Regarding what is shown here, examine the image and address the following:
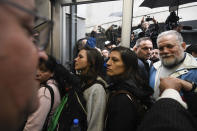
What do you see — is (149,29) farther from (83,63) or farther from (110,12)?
(83,63)

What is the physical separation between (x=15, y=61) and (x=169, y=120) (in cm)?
43

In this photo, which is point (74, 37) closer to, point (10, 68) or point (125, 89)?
point (125, 89)

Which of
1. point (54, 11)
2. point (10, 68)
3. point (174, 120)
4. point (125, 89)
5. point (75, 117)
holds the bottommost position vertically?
point (75, 117)

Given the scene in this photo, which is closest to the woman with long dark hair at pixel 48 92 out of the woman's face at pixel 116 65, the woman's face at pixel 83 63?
the woman's face at pixel 83 63

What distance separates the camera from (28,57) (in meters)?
0.37

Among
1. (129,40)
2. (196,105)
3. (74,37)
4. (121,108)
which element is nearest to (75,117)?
(121,108)

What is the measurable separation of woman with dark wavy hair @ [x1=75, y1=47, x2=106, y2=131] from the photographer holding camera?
1.27m

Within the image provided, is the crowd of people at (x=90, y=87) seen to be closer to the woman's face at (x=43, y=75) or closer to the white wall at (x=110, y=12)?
the woman's face at (x=43, y=75)

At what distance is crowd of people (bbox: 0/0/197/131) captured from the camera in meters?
0.34

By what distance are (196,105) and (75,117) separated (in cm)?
99

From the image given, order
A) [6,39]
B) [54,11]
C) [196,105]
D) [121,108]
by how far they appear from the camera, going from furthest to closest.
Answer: [54,11], [121,108], [196,105], [6,39]

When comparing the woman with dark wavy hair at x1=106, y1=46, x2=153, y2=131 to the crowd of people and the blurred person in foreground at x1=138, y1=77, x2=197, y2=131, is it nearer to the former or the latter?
Answer: the crowd of people

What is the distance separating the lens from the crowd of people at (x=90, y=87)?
0.34m

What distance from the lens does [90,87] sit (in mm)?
1537
